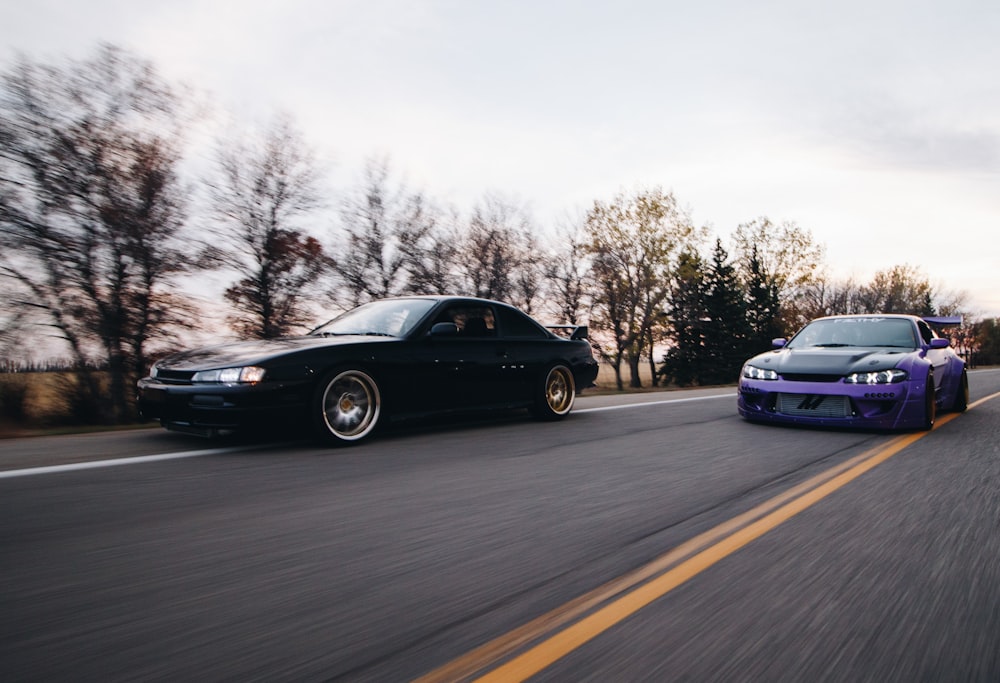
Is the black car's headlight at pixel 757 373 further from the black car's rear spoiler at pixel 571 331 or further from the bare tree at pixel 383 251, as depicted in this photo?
the bare tree at pixel 383 251

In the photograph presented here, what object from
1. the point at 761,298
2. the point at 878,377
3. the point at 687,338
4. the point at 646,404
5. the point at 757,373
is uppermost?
the point at 761,298

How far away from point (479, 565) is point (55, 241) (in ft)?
35.8

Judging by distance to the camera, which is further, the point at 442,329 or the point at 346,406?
the point at 442,329

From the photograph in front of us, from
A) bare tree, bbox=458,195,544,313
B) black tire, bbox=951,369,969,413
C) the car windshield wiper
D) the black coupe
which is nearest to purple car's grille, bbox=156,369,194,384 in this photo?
the black coupe

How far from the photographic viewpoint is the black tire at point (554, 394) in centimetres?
809

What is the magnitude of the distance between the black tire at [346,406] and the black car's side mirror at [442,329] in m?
0.85

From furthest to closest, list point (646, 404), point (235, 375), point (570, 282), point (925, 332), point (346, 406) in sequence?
point (570, 282)
point (646, 404)
point (925, 332)
point (346, 406)
point (235, 375)

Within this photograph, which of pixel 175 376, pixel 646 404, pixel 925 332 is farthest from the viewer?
pixel 646 404

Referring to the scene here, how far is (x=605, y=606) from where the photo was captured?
7.98 ft

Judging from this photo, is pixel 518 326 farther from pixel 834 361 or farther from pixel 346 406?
pixel 834 361

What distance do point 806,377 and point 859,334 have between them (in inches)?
62.5

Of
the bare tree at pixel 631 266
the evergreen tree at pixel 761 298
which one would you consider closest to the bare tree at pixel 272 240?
the bare tree at pixel 631 266

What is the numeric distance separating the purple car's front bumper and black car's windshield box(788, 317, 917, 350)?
1010 millimetres

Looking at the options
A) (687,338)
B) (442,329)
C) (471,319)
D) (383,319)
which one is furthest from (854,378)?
(687,338)
